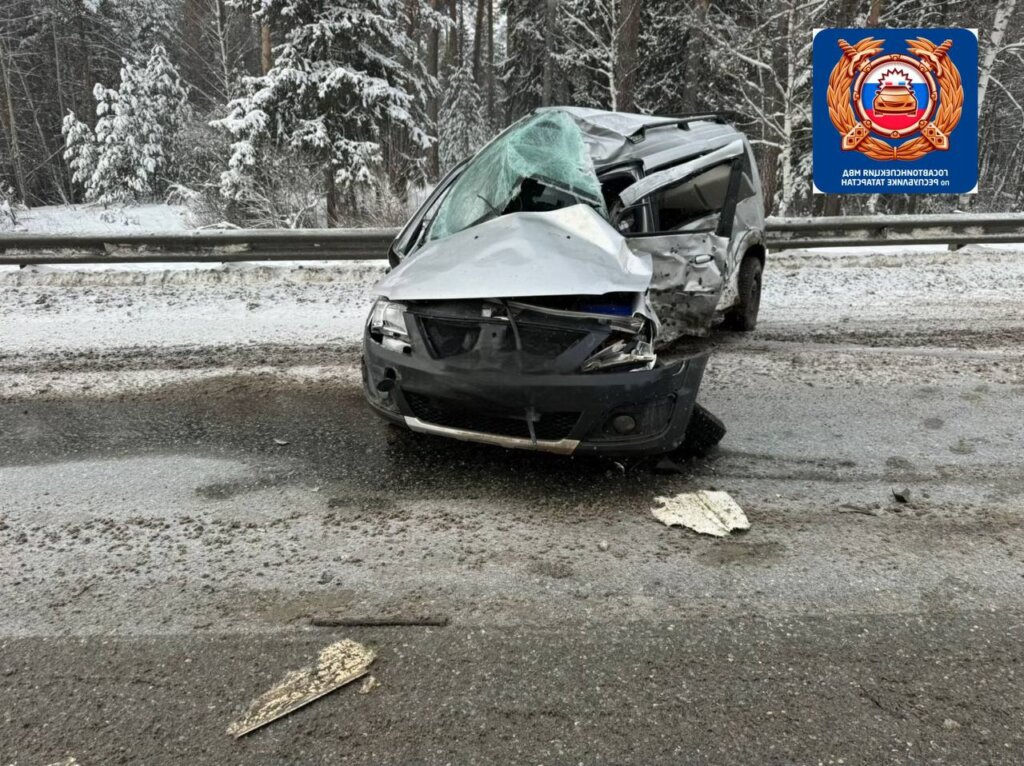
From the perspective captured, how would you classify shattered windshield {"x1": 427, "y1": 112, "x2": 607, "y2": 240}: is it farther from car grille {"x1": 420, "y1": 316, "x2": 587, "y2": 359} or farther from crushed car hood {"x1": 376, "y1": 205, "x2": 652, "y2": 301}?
car grille {"x1": 420, "y1": 316, "x2": 587, "y2": 359}

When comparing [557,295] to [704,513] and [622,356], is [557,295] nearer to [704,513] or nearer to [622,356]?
[622,356]

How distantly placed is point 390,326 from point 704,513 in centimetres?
195

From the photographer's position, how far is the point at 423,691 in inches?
87.1

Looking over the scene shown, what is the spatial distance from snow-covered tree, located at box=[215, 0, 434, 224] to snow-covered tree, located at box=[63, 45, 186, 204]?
15.6m

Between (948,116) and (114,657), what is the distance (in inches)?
609

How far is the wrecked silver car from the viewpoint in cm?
335

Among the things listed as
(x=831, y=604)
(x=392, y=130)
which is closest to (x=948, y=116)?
(x=392, y=130)

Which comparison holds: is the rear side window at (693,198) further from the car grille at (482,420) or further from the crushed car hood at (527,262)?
the car grille at (482,420)

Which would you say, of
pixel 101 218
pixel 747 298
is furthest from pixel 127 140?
pixel 747 298

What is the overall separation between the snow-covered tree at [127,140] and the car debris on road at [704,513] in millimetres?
30033

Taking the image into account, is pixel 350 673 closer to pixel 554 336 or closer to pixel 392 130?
pixel 554 336

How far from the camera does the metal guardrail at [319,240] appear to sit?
29.2ft

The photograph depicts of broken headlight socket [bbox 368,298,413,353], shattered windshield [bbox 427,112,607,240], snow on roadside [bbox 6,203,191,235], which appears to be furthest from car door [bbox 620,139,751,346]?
snow on roadside [bbox 6,203,191,235]

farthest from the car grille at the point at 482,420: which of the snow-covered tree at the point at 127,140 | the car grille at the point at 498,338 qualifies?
the snow-covered tree at the point at 127,140
